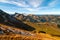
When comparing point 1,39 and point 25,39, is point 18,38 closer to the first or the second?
point 25,39

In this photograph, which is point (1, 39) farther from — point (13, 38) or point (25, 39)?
point (25, 39)

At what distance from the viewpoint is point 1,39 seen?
6438cm

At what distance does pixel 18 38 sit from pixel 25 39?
11.7ft

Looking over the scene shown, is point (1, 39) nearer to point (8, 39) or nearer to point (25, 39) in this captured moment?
point (8, 39)

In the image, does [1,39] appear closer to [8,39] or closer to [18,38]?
[8,39]

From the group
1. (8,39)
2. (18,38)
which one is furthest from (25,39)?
(8,39)

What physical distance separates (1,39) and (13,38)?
19.0ft

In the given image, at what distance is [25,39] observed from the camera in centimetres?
6750

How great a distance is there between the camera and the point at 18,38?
6731 cm

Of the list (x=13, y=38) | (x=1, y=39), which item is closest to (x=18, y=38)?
(x=13, y=38)

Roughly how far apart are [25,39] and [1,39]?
11.8 meters

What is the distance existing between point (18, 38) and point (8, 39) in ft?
16.8

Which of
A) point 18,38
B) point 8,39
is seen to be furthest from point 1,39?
point 18,38
